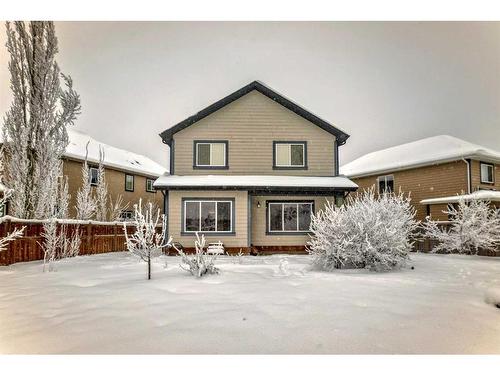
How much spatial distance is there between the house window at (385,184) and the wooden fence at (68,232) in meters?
14.9

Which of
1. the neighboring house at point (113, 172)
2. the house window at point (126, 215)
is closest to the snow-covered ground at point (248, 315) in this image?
the neighboring house at point (113, 172)

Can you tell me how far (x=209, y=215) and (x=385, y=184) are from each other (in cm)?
1261

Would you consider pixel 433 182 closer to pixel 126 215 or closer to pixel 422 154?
pixel 422 154

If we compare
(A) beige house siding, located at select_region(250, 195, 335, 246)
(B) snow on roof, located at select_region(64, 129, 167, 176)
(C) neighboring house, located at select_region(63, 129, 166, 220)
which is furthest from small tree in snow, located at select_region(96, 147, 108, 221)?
(A) beige house siding, located at select_region(250, 195, 335, 246)

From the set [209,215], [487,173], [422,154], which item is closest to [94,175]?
[209,215]

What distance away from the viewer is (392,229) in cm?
820

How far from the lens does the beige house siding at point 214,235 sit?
13.1m

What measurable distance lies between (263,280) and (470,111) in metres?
5.88

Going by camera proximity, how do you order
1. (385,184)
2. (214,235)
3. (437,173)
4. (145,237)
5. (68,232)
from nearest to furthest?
1. (145,237)
2. (68,232)
3. (214,235)
4. (437,173)
5. (385,184)

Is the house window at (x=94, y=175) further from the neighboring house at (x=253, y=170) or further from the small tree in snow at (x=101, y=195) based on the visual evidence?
the neighboring house at (x=253, y=170)

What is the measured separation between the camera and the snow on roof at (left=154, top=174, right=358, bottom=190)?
12.8 metres

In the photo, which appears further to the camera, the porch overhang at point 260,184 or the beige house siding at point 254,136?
the beige house siding at point 254,136

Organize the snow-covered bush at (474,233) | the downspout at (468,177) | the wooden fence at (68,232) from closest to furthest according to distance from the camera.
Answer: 1. the wooden fence at (68,232)
2. the snow-covered bush at (474,233)
3. the downspout at (468,177)

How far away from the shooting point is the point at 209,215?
13281mm
